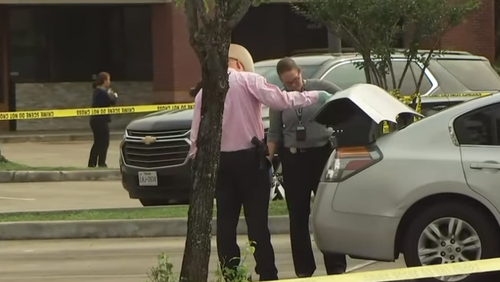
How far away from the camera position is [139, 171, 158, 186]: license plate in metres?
13.5

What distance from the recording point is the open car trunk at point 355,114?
8352 mm

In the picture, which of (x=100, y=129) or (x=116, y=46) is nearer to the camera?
(x=100, y=129)

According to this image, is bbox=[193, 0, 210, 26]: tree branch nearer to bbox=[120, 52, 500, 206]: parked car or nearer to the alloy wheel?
the alloy wheel

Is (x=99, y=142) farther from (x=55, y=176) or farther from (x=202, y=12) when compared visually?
(x=202, y=12)

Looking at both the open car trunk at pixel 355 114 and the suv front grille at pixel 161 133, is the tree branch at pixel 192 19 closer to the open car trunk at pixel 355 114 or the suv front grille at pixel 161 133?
the open car trunk at pixel 355 114

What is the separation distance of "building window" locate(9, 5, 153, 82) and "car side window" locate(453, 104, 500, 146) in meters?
21.8

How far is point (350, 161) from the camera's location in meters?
8.45

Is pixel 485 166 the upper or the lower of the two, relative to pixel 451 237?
upper

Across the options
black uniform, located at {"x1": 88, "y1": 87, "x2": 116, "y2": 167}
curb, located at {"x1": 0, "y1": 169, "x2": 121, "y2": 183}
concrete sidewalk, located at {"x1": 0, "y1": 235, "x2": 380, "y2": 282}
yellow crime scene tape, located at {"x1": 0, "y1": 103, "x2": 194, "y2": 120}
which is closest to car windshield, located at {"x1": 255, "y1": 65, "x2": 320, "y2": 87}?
concrete sidewalk, located at {"x1": 0, "y1": 235, "x2": 380, "y2": 282}

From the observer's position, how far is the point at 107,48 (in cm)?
2986

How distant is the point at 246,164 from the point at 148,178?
5.48 metres

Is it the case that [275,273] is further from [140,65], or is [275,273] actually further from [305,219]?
[140,65]

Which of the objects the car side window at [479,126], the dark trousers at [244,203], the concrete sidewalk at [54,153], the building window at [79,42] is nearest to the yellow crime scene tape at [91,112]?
the concrete sidewalk at [54,153]

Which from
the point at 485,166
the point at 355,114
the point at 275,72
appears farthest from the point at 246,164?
the point at 275,72
